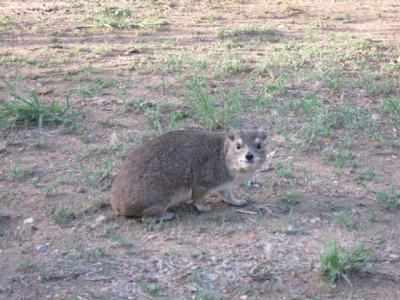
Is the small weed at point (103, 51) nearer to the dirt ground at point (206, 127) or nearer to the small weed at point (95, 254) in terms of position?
the dirt ground at point (206, 127)

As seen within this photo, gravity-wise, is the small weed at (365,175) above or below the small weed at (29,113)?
below

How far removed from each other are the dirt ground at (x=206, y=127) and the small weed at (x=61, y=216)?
1cm

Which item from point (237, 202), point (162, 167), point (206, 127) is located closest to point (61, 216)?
point (162, 167)

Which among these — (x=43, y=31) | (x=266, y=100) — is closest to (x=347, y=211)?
(x=266, y=100)

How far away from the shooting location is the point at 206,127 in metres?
6.98

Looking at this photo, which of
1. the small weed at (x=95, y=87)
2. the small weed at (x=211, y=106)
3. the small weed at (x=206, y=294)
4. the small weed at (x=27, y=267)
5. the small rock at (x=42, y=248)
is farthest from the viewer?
the small weed at (x=95, y=87)

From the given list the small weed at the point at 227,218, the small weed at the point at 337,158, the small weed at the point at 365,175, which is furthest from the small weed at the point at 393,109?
the small weed at the point at 227,218

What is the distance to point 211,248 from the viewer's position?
5.04m

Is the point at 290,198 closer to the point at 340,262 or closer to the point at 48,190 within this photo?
the point at 340,262

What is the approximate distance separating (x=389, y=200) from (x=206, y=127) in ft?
6.47

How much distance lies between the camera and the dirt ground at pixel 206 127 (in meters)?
4.77

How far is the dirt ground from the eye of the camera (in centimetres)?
477

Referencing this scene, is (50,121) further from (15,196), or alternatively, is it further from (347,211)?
(347,211)

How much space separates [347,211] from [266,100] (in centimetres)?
217
